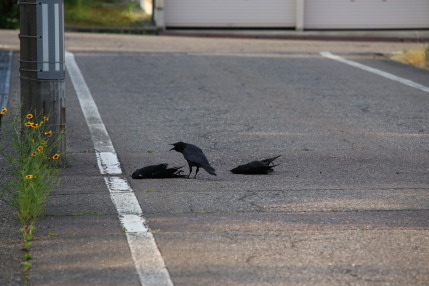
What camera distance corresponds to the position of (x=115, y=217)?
6.40m

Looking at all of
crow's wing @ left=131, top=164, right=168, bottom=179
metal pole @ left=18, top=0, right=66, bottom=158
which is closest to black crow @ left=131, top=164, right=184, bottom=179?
crow's wing @ left=131, top=164, right=168, bottom=179

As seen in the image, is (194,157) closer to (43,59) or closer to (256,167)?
(256,167)

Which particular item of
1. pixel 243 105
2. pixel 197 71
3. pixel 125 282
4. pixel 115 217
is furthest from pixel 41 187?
pixel 197 71

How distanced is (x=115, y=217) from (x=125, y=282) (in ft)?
5.03

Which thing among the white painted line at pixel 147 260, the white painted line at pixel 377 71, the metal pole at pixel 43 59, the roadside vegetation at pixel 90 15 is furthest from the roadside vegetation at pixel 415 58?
the white painted line at pixel 147 260

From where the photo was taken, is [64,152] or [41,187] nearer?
[41,187]

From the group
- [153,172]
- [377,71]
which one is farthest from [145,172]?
[377,71]

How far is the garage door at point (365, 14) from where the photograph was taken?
3103 centimetres

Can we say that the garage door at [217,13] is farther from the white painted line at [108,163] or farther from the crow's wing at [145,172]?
the crow's wing at [145,172]

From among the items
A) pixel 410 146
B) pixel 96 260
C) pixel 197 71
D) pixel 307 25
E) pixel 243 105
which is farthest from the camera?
pixel 307 25

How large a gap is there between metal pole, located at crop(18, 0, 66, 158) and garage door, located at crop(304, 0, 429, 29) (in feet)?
75.7

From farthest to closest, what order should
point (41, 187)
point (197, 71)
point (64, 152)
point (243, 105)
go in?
point (197, 71)
point (243, 105)
point (64, 152)
point (41, 187)

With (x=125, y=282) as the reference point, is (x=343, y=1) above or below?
above

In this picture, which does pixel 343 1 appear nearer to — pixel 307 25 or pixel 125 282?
pixel 307 25
